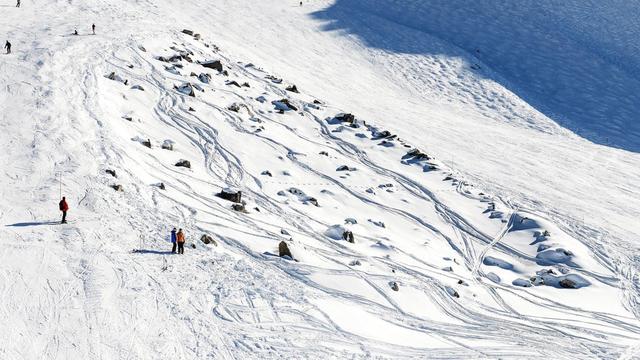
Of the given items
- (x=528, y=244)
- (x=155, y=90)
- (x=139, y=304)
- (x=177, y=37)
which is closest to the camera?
(x=139, y=304)

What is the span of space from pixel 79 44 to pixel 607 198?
3425cm

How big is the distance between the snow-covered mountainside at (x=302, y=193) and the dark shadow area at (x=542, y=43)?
0.40 meters

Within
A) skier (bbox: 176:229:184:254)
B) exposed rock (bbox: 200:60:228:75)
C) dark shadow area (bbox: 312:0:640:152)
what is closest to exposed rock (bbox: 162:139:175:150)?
skier (bbox: 176:229:184:254)

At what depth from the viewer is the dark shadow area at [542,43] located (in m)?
54.8

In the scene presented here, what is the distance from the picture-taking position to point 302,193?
2964 cm

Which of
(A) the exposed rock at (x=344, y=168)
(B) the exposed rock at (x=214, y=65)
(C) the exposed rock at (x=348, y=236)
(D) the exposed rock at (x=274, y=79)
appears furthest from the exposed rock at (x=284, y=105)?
(C) the exposed rock at (x=348, y=236)

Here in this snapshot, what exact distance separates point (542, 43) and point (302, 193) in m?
44.1

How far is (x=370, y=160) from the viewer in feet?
119

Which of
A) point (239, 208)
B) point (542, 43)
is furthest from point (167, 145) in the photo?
point (542, 43)

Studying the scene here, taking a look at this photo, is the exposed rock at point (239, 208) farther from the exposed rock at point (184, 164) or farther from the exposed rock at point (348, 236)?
the exposed rock at point (184, 164)

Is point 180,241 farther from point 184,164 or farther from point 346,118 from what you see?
point 346,118

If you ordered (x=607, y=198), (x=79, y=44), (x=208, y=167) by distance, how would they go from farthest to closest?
(x=79, y=44) < (x=607, y=198) < (x=208, y=167)

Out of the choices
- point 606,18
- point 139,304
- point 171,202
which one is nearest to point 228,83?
point 171,202

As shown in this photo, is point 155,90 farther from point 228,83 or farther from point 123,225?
point 123,225
